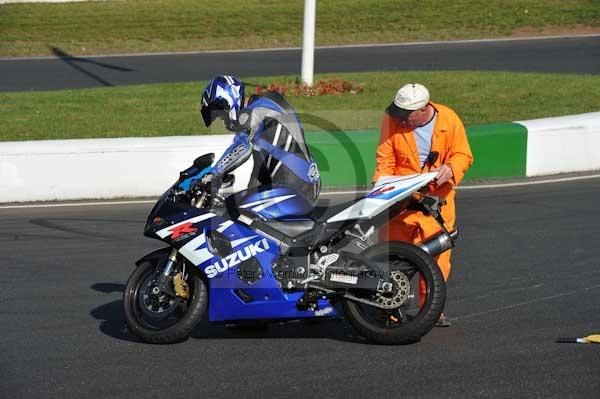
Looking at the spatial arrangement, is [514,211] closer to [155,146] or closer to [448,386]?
[155,146]

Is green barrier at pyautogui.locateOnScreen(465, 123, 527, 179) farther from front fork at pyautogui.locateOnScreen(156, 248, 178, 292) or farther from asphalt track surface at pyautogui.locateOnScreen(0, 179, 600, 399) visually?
front fork at pyautogui.locateOnScreen(156, 248, 178, 292)

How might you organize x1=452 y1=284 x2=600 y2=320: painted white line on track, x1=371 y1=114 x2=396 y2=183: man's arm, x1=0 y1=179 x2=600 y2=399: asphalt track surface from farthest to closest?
x1=452 y1=284 x2=600 y2=320: painted white line on track < x1=371 y1=114 x2=396 y2=183: man's arm < x1=0 y1=179 x2=600 y2=399: asphalt track surface

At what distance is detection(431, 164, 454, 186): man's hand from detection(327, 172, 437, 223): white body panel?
0.11 meters

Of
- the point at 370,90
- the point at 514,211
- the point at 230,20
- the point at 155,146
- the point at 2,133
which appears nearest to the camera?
the point at 514,211

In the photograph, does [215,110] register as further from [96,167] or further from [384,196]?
[96,167]

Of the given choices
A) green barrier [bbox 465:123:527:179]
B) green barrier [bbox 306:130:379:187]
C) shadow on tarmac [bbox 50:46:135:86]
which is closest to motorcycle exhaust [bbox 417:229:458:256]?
green barrier [bbox 306:130:379:187]

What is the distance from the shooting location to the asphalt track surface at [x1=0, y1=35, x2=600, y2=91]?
76.5 feet

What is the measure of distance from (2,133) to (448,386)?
10.6 meters

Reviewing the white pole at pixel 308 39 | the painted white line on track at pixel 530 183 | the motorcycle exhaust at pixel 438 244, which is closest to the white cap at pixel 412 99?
the motorcycle exhaust at pixel 438 244

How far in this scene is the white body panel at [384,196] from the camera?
22.7 ft

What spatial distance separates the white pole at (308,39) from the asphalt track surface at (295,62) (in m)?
5.03

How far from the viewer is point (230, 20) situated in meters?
31.7

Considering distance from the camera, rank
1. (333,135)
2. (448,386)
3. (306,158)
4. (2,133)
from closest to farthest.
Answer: (448,386), (306,158), (333,135), (2,133)

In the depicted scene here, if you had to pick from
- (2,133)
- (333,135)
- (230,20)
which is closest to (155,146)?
(333,135)
